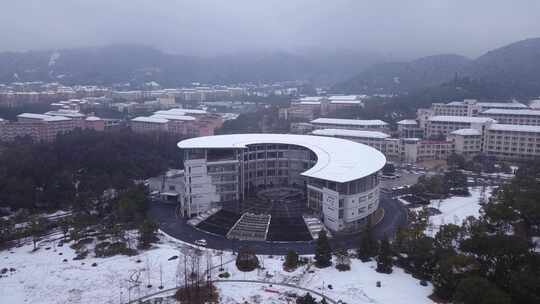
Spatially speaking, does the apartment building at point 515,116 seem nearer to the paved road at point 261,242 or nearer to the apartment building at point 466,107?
the apartment building at point 466,107

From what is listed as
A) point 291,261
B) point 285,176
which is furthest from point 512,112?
point 291,261

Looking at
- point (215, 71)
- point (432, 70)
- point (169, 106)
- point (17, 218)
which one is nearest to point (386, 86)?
point (432, 70)

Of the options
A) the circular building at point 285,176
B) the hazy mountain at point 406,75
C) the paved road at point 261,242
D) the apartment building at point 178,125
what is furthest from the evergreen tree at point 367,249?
the hazy mountain at point 406,75

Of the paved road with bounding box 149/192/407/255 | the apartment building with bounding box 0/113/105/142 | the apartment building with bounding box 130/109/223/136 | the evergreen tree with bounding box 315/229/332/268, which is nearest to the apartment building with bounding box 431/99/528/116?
the apartment building with bounding box 130/109/223/136

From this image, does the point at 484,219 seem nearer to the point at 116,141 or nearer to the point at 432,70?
the point at 116,141

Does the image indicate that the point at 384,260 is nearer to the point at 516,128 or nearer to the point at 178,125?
the point at 516,128
